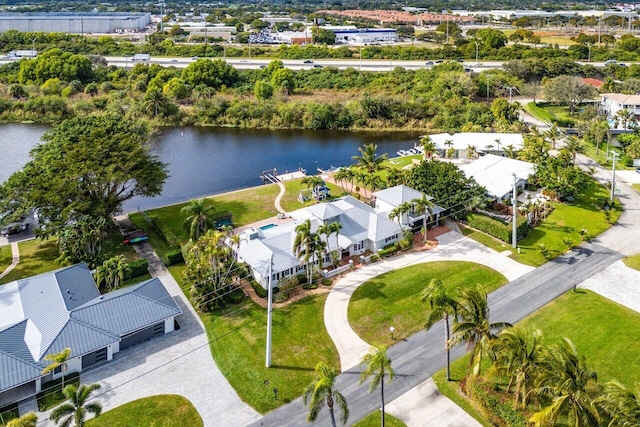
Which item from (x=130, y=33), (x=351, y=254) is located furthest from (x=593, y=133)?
(x=130, y=33)

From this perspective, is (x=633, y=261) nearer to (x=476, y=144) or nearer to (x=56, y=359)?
(x=476, y=144)

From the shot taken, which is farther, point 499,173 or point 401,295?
point 499,173

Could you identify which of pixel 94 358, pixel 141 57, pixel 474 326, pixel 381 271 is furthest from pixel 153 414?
pixel 141 57

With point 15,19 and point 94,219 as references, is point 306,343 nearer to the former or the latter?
point 94,219

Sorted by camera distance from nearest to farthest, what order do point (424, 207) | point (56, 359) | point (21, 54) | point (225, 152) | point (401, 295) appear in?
point (56, 359) → point (401, 295) → point (424, 207) → point (225, 152) → point (21, 54)

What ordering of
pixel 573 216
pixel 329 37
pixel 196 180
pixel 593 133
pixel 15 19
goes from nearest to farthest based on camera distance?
pixel 573 216, pixel 196 180, pixel 593 133, pixel 329 37, pixel 15 19

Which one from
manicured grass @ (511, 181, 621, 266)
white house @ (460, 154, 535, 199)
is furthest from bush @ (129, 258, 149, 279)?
white house @ (460, 154, 535, 199)
